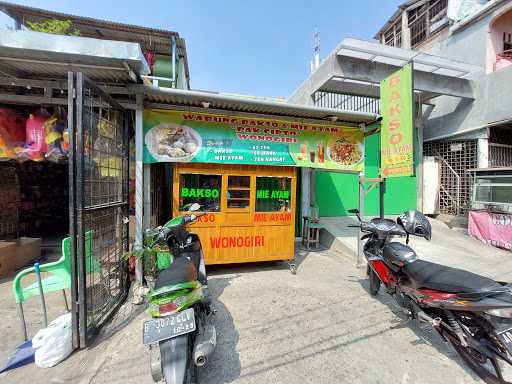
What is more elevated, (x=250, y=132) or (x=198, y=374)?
(x=250, y=132)

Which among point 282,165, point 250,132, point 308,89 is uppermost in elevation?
point 308,89

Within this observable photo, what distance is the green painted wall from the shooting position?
7832 mm

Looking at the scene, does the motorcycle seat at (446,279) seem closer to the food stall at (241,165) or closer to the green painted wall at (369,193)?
the food stall at (241,165)

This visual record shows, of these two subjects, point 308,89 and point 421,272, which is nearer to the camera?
point 421,272

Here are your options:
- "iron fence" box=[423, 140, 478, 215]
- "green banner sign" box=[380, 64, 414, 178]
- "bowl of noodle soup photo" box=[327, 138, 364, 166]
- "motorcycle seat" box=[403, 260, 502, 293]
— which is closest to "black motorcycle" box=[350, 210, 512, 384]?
"motorcycle seat" box=[403, 260, 502, 293]

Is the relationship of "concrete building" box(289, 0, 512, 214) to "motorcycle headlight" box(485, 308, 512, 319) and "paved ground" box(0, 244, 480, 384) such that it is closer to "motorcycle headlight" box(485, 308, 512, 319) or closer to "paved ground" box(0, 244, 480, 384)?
"paved ground" box(0, 244, 480, 384)

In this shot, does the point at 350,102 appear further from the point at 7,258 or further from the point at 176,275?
the point at 7,258

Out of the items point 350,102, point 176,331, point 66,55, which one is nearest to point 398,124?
point 176,331

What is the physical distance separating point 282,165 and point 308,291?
2190 millimetres

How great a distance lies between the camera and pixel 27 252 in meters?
4.92

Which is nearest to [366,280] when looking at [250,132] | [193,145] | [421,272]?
[421,272]

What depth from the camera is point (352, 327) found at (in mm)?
3039

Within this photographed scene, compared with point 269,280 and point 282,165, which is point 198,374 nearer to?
point 269,280

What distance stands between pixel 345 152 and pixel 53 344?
16.7 ft
